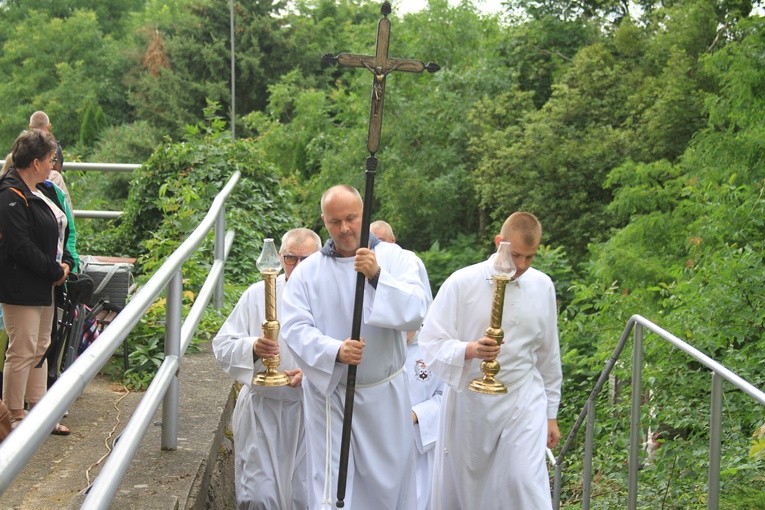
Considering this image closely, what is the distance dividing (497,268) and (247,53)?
40.7 m

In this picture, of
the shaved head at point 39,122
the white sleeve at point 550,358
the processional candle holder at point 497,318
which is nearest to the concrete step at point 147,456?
the processional candle holder at point 497,318

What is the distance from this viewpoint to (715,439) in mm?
4055

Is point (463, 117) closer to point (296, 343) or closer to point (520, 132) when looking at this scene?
point (520, 132)

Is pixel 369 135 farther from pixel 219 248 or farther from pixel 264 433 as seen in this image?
pixel 219 248

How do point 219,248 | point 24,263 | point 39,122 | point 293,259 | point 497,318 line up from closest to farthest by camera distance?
point 497,318, point 24,263, point 293,259, point 219,248, point 39,122

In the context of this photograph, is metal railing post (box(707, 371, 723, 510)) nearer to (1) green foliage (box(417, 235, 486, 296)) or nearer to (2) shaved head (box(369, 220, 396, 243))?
(2) shaved head (box(369, 220, 396, 243))

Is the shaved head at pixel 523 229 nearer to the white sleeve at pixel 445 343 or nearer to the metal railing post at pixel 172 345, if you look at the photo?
the white sleeve at pixel 445 343

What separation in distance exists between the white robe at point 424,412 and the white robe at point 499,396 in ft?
1.79

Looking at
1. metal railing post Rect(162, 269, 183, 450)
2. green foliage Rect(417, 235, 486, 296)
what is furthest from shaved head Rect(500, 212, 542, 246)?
green foliage Rect(417, 235, 486, 296)

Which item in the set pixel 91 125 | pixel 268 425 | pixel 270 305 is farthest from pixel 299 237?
pixel 91 125

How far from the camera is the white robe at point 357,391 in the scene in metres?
5.65

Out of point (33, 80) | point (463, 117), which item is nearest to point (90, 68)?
point (33, 80)

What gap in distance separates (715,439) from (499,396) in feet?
6.80

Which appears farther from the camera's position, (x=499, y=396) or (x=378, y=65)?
(x=499, y=396)
